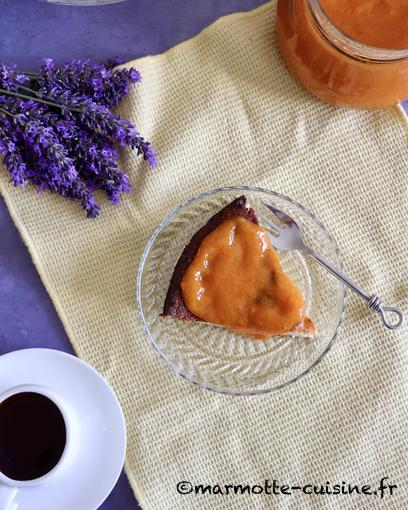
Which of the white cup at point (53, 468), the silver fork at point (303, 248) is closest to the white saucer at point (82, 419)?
the white cup at point (53, 468)

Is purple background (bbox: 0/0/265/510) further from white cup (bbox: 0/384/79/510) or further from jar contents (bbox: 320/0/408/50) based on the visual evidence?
jar contents (bbox: 320/0/408/50)

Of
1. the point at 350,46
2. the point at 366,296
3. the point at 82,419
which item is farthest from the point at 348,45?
the point at 82,419

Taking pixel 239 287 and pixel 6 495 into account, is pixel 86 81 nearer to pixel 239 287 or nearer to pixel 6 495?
pixel 239 287

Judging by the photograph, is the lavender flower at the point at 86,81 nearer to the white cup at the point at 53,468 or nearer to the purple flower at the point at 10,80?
the purple flower at the point at 10,80

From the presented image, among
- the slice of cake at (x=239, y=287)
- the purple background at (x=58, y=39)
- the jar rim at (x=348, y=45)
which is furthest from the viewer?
the purple background at (x=58, y=39)

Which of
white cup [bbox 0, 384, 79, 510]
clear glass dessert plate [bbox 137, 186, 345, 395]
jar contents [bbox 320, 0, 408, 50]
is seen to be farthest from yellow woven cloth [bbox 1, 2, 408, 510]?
jar contents [bbox 320, 0, 408, 50]

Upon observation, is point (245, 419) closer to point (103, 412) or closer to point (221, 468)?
point (221, 468)
